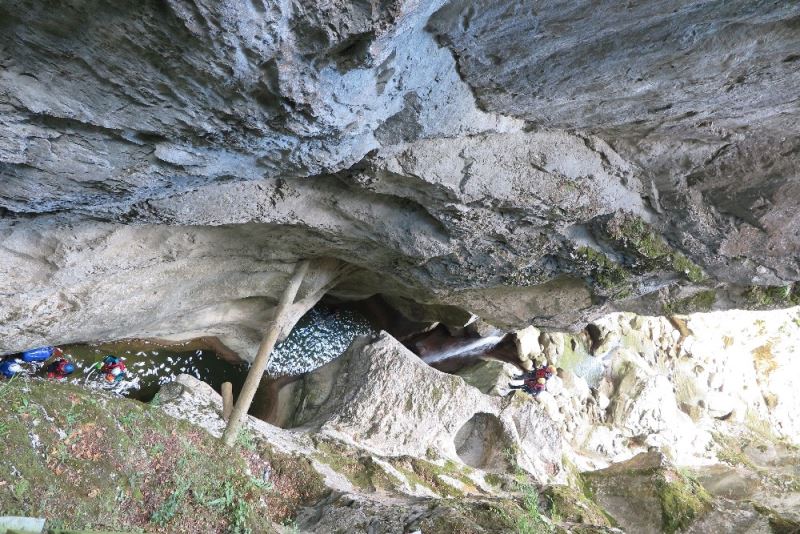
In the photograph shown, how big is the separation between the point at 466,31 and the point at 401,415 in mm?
7971

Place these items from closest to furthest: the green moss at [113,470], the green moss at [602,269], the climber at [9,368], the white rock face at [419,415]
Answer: the green moss at [113,470], the climber at [9,368], the green moss at [602,269], the white rock face at [419,415]

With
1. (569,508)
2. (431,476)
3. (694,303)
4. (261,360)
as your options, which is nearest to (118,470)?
(261,360)

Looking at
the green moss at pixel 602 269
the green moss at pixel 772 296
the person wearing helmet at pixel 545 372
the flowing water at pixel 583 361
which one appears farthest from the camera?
the flowing water at pixel 583 361

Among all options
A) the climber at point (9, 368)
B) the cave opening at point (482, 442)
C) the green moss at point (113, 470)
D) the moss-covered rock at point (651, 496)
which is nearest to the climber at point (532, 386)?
the cave opening at point (482, 442)

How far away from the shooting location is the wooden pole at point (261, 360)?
26.6ft

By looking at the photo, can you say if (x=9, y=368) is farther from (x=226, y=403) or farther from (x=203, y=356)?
(x=203, y=356)

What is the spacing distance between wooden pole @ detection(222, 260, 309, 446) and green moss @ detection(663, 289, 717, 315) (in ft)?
22.6

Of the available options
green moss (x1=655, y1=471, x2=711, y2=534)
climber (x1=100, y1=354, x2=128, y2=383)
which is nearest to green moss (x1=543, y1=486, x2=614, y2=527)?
green moss (x1=655, y1=471, x2=711, y2=534)

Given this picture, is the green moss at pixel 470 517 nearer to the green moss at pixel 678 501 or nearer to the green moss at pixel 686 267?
the green moss at pixel 678 501

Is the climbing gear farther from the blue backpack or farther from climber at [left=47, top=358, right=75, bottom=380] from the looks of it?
climber at [left=47, top=358, right=75, bottom=380]

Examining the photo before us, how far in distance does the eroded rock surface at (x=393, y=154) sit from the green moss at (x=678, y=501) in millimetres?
3199

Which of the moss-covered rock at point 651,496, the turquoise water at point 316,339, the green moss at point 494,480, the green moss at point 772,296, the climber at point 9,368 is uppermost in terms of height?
the green moss at point 772,296

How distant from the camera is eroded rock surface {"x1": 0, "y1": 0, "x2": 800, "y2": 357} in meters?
3.56

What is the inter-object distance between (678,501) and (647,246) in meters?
4.44
